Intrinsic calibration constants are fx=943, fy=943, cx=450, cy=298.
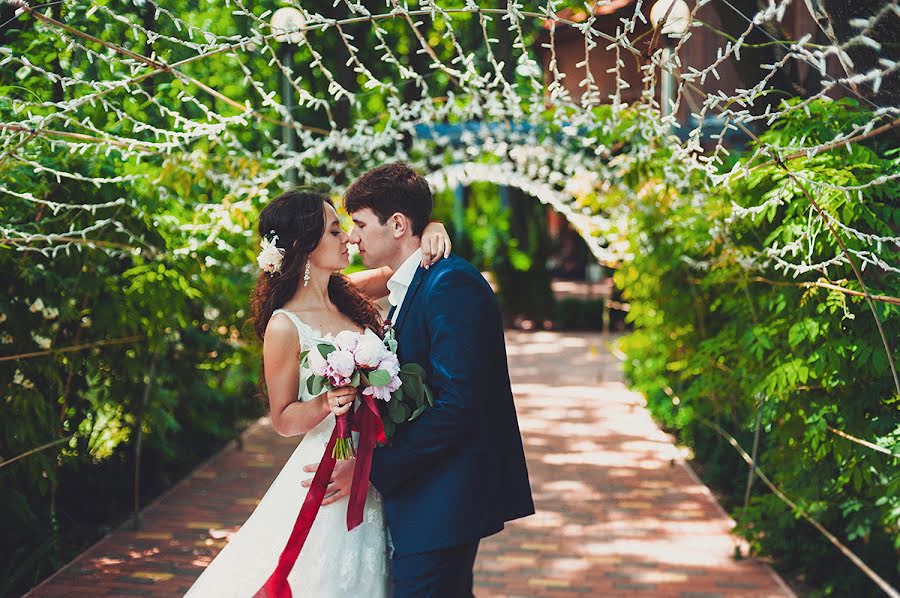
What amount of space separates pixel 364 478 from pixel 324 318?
65 centimetres

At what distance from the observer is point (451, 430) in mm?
2740

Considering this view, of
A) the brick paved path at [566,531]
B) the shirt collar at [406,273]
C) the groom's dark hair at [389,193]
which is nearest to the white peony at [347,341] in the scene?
the shirt collar at [406,273]

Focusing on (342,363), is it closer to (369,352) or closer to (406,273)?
(369,352)

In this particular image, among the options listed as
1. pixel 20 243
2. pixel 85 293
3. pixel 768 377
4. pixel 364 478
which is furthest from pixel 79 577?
pixel 768 377

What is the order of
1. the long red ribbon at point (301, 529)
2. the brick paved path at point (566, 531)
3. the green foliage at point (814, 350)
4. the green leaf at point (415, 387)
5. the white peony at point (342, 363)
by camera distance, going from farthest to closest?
the brick paved path at point (566, 531), the green foliage at point (814, 350), the long red ribbon at point (301, 529), the green leaf at point (415, 387), the white peony at point (342, 363)

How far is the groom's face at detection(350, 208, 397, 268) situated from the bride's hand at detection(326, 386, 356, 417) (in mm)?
451

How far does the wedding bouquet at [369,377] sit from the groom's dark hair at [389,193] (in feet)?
1.41

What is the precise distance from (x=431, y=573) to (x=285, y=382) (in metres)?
0.75

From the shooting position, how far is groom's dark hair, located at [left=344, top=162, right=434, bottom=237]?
294cm

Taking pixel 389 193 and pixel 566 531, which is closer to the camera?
pixel 389 193

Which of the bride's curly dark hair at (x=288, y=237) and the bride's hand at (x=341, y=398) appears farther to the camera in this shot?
the bride's curly dark hair at (x=288, y=237)

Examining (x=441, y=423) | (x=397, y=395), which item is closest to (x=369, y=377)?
(x=397, y=395)

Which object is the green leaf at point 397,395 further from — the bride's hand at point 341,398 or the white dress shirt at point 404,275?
the white dress shirt at point 404,275

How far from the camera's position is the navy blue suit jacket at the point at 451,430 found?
2.74 m
